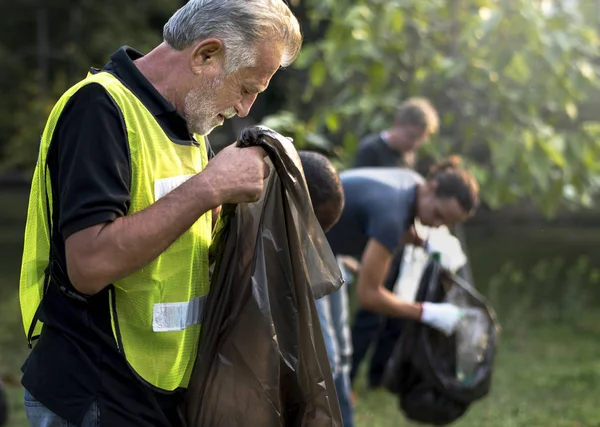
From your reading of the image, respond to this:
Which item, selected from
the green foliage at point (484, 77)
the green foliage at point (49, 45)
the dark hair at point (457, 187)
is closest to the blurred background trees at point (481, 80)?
the green foliage at point (484, 77)

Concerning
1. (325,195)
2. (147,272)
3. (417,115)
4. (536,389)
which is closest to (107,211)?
(147,272)

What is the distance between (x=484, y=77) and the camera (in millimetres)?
5758

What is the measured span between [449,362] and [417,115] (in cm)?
212

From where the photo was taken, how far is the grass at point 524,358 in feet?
17.9

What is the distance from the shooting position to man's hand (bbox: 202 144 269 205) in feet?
5.51

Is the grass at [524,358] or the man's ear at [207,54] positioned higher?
the man's ear at [207,54]

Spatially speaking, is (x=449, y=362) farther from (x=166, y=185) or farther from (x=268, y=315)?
(x=166, y=185)

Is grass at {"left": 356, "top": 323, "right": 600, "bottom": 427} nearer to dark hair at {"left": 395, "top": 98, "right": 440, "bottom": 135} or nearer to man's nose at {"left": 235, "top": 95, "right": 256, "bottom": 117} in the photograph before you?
dark hair at {"left": 395, "top": 98, "right": 440, "bottom": 135}

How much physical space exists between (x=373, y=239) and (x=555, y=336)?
4.87m

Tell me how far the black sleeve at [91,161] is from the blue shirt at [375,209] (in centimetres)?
220

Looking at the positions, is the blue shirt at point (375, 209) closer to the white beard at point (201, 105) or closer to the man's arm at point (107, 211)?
the white beard at point (201, 105)

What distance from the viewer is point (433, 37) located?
6266mm

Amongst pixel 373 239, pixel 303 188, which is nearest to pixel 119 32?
pixel 373 239

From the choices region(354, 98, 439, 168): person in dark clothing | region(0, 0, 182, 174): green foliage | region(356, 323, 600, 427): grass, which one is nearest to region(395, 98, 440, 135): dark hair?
region(354, 98, 439, 168): person in dark clothing
